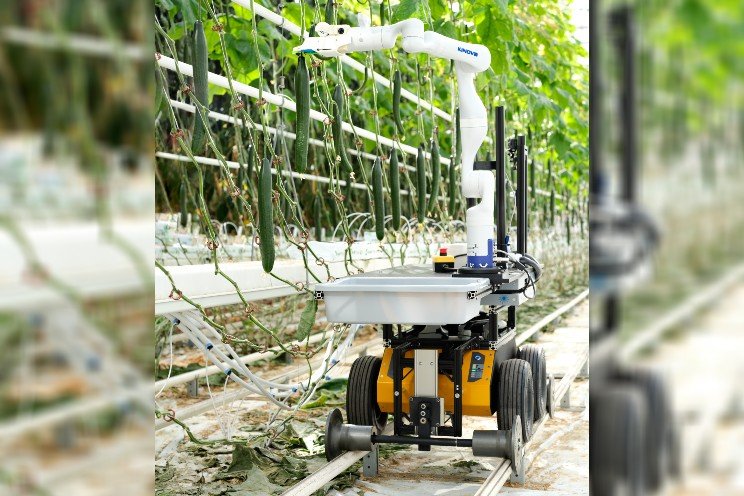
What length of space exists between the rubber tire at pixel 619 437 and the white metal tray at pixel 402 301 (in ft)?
6.81

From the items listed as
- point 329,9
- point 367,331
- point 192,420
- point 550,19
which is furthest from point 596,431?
point 367,331

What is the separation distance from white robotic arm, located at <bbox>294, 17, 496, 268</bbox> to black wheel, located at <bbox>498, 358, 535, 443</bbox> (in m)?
0.39

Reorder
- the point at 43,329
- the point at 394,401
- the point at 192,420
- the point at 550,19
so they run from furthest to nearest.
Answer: the point at 550,19
the point at 192,420
the point at 394,401
the point at 43,329

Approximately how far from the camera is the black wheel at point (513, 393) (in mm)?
3033

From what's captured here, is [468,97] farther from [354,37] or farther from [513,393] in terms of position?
[513,393]

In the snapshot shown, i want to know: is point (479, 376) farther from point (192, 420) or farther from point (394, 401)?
point (192, 420)

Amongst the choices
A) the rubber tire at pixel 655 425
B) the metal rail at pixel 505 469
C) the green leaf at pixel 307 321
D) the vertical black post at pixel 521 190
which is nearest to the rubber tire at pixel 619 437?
the rubber tire at pixel 655 425

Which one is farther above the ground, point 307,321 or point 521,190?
point 521,190

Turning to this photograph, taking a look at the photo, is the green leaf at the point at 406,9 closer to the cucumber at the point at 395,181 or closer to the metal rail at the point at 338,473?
the cucumber at the point at 395,181

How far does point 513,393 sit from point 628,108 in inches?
109

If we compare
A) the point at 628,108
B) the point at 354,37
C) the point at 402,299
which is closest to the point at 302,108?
the point at 354,37

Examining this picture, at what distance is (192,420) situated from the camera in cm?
427

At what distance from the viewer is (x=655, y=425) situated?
0.35 meters

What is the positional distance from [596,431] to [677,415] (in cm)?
3
